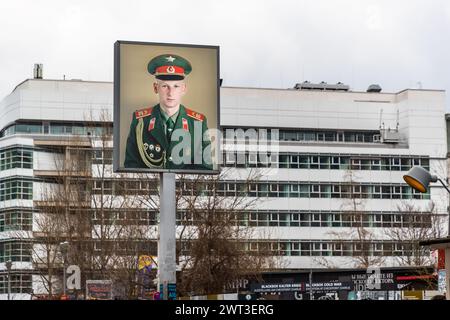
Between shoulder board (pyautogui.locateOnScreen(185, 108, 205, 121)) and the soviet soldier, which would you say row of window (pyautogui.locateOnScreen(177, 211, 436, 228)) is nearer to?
shoulder board (pyautogui.locateOnScreen(185, 108, 205, 121))

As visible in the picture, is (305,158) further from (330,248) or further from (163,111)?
(163,111)

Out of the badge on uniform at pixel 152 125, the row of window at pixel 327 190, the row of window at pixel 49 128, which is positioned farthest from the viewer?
the row of window at pixel 49 128

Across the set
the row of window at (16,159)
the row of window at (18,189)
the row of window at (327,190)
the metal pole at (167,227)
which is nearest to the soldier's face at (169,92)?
the metal pole at (167,227)

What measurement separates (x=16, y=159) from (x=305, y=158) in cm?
2777

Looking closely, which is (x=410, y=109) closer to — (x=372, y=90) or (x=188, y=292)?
(x=372, y=90)

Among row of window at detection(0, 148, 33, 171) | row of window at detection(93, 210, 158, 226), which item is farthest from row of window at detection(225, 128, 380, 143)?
row of window at detection(93, 210, 158, 226)

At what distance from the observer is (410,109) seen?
333 feet

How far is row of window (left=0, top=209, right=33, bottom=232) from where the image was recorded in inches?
3599

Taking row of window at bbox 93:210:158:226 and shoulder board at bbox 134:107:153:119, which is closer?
shoulder board at bbox 134:107:153:119

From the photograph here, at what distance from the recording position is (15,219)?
3647 inches

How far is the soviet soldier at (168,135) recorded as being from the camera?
46.7 metres

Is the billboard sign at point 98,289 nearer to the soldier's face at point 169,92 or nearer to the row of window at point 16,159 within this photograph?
the soldier's face at point 169,92

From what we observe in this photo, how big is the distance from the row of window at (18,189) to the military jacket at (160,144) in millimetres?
48725

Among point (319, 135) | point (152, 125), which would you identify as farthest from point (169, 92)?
point (319, 135)
